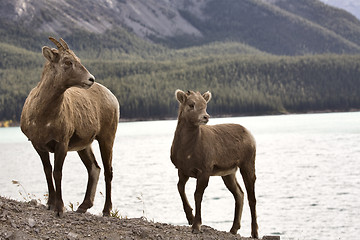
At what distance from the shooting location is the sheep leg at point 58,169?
957 cm

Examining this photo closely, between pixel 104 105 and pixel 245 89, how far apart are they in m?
179

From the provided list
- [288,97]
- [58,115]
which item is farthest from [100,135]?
[288,97]

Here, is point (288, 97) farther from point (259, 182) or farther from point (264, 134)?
point (259, 182)

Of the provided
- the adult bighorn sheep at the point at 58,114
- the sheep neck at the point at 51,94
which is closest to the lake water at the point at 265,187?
the adult bighorn sheep at the point at 58,114

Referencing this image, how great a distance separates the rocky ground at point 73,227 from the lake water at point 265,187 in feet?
7.16

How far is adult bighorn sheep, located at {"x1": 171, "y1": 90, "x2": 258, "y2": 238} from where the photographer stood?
10.1 m

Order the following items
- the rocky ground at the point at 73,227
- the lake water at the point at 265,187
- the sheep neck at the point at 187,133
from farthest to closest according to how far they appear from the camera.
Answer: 1. the lake water at the point at 265,187
2. the sheep neck at the point at 187,133
3. the rocky ground at the point at 73,227

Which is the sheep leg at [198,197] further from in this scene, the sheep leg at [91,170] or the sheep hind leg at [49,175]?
the sheep hind leg at [49,175]

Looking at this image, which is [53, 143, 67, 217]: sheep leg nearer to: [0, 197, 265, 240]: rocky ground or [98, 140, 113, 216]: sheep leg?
[0, 197, 265, 240]: rocky ground

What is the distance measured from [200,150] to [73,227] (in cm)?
237

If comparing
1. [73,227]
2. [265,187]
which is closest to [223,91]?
[265,187]

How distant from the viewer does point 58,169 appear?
9695 millimetres

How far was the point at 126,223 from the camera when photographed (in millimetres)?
10539

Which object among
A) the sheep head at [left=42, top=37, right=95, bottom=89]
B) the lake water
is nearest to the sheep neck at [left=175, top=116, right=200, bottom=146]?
the sheep head at [left=42, top=37, right=95, bottom=89]
